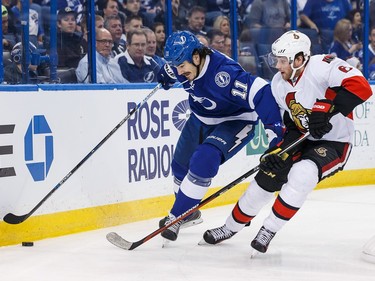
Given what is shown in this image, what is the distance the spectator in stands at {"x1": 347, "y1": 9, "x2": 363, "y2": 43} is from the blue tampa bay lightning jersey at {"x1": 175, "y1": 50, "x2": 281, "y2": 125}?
11.1 ft

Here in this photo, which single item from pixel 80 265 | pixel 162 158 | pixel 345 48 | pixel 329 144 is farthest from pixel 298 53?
pixel 345 48

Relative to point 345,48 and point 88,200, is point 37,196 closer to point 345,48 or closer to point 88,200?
point 88,200

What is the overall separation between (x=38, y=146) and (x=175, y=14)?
186cm

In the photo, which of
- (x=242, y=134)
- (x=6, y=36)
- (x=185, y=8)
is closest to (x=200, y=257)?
(x=242, y=134)

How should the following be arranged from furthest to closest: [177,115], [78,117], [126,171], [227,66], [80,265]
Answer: [177,115], [126,171], [78,117], [227,66], [80,265]

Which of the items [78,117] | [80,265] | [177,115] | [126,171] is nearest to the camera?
[80,265]

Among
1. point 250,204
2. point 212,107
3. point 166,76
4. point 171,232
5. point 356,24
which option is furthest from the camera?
point 356,24

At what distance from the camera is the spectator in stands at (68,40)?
19.0 ft

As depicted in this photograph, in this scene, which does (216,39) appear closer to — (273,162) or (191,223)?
(191,223)

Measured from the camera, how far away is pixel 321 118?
4.48 meters

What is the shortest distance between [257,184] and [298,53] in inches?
25.9

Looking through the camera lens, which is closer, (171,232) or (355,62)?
(171,232)

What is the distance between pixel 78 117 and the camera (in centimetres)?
A: 562

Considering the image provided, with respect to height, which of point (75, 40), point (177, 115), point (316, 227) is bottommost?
point (316, 227)
